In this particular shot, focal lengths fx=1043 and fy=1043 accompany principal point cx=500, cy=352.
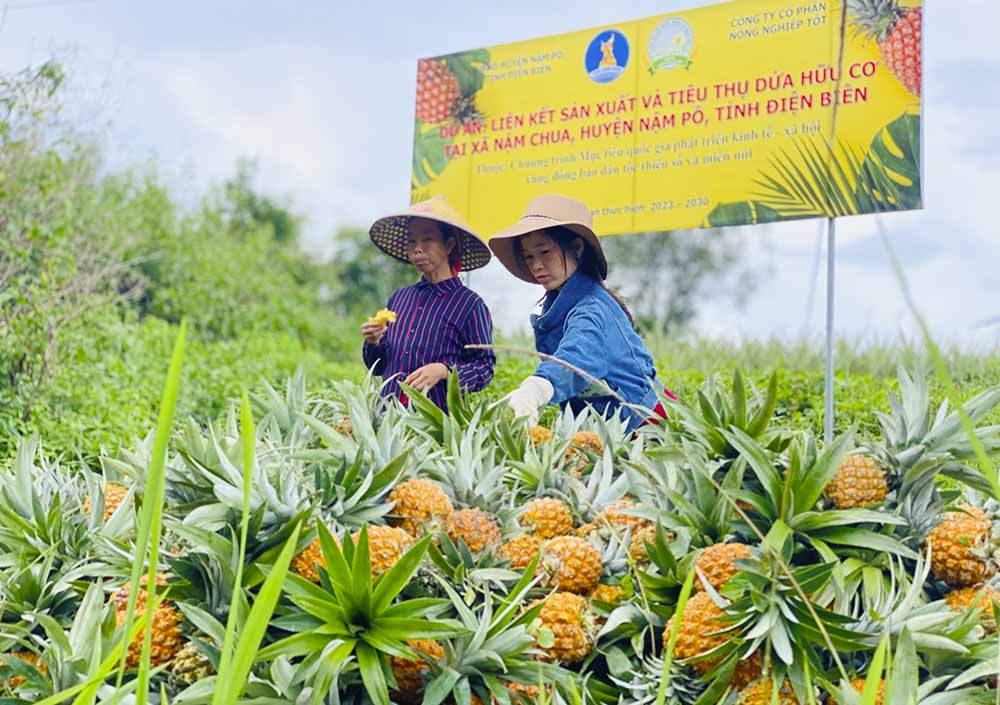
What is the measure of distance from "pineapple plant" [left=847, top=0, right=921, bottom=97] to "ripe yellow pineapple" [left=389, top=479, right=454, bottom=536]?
4.69 metres

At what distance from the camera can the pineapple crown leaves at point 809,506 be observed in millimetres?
1598

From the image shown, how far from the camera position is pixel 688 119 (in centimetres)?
623

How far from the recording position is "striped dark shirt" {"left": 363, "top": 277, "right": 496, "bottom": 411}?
4.02 metres

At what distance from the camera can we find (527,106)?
7016 mm

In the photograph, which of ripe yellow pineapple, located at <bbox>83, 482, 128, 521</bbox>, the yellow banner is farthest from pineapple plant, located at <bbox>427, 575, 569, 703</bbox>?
the yellow banner

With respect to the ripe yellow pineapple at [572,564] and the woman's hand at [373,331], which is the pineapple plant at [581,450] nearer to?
Result: the ripe yellow pineapple at [572,564]

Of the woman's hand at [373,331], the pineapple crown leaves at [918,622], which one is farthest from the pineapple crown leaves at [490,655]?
the woman's hand at [373,331]

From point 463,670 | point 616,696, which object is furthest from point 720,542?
point 463,670

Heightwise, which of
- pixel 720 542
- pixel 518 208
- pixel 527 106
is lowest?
pixel 720 542

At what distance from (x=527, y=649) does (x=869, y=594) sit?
0.53 meters

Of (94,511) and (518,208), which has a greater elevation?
(518,208)

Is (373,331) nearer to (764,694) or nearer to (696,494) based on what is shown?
(696,494)

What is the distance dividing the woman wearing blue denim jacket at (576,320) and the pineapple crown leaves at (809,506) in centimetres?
110

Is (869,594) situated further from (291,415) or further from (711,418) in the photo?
(291,415)
